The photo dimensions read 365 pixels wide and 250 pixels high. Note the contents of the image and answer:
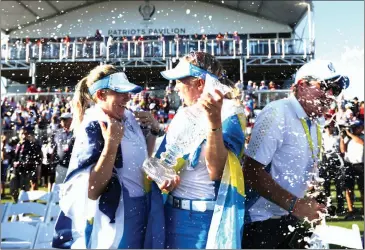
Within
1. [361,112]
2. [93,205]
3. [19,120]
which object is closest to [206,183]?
[93,205]

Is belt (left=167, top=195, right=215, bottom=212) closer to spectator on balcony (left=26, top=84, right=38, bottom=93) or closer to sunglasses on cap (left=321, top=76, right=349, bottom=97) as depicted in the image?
sunglasses on cap (left=321, top=76, right=349, bottom=97)

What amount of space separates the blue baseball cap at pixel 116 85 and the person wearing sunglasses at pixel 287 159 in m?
0.55

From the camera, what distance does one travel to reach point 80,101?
1.90m

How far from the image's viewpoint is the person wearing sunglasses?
1.80 metres

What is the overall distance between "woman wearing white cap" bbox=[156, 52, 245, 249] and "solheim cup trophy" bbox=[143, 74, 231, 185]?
0.8 inches

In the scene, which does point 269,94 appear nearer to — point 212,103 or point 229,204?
point 229,204

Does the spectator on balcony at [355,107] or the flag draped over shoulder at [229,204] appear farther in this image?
the spectator on balcony at [355,107]

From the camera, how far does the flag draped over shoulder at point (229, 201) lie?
1564 mm

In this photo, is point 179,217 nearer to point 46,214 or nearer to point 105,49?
point 105,49

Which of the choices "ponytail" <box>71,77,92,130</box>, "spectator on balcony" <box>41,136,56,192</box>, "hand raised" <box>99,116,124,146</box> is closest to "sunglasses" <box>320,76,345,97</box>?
"hand raised" <box>99,116,124,146</box>

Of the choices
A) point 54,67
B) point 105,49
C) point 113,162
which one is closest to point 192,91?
point 113,162

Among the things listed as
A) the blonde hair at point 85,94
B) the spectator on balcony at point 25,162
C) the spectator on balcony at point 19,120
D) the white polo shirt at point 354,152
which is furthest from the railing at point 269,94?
the spectator on balcony at point 19,120

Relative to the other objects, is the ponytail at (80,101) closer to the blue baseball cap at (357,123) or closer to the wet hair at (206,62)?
the wet hair at (206,62)

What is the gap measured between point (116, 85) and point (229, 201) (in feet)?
2.14
